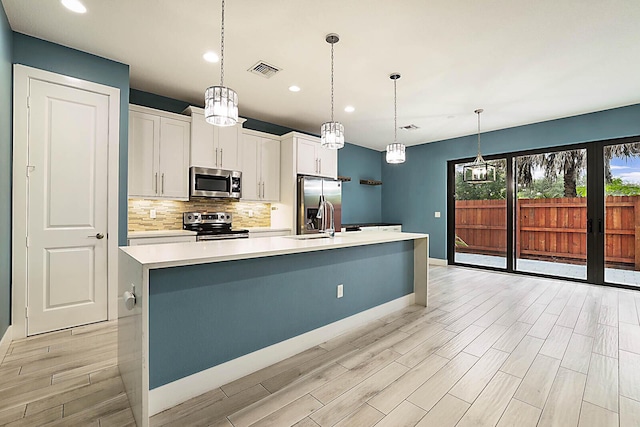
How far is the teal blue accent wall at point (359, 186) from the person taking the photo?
660 cm

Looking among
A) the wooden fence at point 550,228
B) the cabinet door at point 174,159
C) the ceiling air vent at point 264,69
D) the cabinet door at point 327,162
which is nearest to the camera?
the ceiling air vent at point 264,69

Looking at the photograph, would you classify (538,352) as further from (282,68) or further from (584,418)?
(282,68)

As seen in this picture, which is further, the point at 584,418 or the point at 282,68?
the point at 282,68

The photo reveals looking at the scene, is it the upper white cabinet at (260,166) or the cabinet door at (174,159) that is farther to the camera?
the upper white cabinet at (260,166)

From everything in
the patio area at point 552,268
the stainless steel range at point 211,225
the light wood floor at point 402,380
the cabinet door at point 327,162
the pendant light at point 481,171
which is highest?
the cabinet door at point 327,162

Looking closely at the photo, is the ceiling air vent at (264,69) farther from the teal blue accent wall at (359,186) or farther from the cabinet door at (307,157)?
the teal blue accent wall at (359,186)

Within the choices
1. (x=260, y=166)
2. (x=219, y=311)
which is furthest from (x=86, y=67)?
(x=219, y=311)

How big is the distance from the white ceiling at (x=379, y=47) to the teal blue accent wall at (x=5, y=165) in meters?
0.24

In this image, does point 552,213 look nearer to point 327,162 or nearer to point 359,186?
point 359,186

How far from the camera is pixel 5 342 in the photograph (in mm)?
2434

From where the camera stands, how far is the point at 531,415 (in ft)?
5.46

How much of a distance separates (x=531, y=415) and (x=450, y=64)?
309 centimetres

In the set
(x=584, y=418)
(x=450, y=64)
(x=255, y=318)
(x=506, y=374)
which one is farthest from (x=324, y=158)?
(x=584, y=418)

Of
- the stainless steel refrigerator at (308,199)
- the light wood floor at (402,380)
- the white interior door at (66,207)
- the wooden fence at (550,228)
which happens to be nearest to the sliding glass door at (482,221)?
the wooden fence at (550,228)
